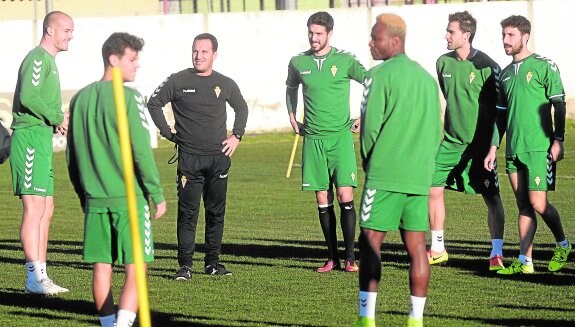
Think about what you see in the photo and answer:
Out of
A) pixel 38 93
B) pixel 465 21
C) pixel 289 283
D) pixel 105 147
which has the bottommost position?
pixel 289 283

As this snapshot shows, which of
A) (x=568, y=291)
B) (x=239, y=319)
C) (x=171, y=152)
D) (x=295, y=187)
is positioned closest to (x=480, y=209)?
(x=295, y=187)

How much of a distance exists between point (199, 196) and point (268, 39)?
983 inches

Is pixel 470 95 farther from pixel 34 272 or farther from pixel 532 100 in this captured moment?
pixel 34 272

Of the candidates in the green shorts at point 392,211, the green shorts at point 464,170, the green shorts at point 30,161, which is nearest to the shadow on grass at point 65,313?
the green shorts at point 30,161

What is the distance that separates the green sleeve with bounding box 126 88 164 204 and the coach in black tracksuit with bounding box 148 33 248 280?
408 centimetres

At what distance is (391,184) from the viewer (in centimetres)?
830

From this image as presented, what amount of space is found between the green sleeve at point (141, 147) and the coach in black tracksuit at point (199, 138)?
4.08 meters

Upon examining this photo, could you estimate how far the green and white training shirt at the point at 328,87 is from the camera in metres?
12.3

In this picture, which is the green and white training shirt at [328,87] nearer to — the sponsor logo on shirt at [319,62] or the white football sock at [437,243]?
the sponsor logo on shirt at [319,62]

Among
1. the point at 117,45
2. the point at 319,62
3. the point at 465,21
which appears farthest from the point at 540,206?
the point at 117,45

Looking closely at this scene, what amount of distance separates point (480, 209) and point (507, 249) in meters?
4.77

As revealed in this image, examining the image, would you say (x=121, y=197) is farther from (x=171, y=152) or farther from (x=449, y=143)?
(x=171, y=152)

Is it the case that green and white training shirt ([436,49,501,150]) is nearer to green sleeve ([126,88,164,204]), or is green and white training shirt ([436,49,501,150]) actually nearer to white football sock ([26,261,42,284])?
white football sock ([26,261,42,284])

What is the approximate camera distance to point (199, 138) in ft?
39.5
